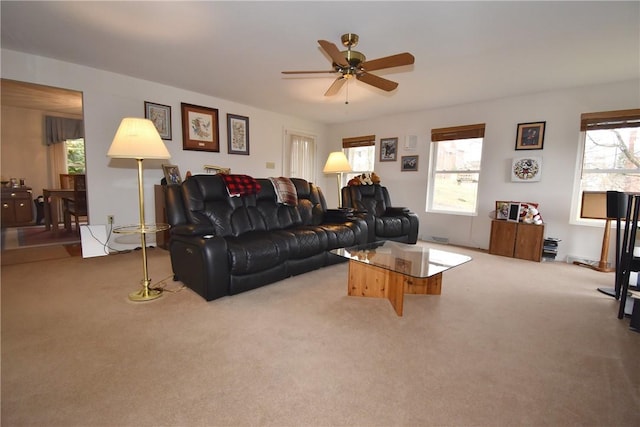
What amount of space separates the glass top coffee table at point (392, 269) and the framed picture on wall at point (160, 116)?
3.15 metres

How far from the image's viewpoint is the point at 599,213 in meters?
3.51

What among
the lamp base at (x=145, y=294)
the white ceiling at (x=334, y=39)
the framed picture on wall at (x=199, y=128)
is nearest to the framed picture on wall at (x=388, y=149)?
the white ceiling at (x=334, y=39)

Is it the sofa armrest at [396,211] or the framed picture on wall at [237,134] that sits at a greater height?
the framed picture on wall at [237,134]

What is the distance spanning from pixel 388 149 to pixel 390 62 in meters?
3.30

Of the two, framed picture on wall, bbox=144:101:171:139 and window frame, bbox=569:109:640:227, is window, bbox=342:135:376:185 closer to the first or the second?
window frame, bbox=569:109:640:227

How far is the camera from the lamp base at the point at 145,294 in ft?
7.54

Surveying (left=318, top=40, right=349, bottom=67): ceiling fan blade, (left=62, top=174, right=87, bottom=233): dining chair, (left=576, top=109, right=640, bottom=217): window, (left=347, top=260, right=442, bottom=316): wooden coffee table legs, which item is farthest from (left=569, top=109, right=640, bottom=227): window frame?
(left=62, top=174, right=87, bottom=233): dining chair

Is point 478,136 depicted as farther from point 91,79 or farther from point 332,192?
point 91,79

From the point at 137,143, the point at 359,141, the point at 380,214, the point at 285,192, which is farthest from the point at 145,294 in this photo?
the point at 359,141

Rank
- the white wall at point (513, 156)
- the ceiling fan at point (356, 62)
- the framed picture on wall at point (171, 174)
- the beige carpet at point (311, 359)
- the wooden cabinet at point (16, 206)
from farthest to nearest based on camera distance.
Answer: the wooden cabinet at point (16, 206) < the framed picture on wall at point (171, 174) < the white wall at point (513, 156) < the ceiling fan at point (356, 62) < the beige carpet at point (311, 359)

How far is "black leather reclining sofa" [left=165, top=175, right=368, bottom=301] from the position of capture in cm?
232

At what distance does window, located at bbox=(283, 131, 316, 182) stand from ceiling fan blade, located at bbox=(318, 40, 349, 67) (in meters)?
3.51

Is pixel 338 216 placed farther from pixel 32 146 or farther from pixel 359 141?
pixel 32 146

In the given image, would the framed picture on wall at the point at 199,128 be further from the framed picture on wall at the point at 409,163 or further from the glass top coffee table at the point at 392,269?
the framed picture on wall at the point at 409,163
